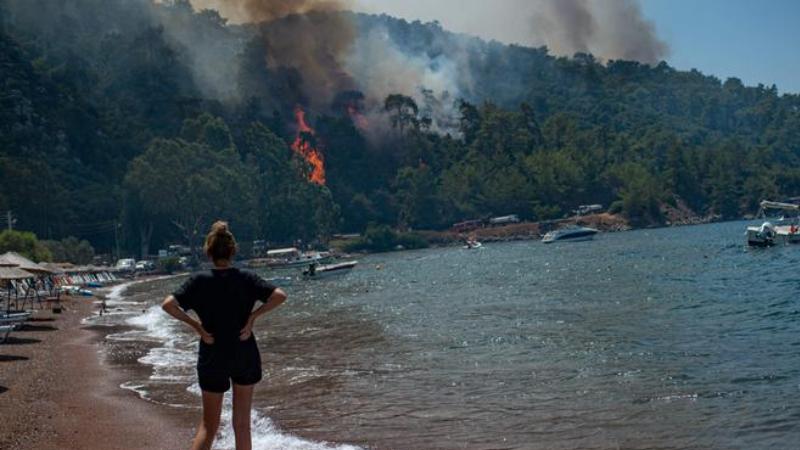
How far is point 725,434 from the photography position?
1738 cm

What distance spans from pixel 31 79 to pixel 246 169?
46920mm

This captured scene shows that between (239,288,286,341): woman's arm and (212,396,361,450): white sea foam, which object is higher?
(239,288,286,341): woman's arm

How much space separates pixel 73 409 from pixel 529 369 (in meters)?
13.2

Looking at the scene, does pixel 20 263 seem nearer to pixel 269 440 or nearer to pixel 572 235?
pixel 269 440

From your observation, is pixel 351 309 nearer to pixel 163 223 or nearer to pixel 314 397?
pixel 314 397

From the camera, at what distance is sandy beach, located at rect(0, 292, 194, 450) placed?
17.8 metres

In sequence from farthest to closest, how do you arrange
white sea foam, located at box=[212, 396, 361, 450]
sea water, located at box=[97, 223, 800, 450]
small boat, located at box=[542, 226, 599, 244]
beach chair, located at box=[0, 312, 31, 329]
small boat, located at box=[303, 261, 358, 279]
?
small boat, located at box=[542, 226, 599, 244], small boat, located at box=[303, 261, 358, 279], beach chair, located at box=[0, 312, 31, 329], sea water, located at box=[97, 223, 800, 450], white sea foam, located at box=[212, 396, 361, 450]

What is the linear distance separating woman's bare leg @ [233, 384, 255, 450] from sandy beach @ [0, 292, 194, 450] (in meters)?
6.66

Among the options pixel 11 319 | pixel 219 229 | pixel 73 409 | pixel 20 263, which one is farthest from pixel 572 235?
pixel 219 229

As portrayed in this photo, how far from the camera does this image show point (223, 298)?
35.0ft

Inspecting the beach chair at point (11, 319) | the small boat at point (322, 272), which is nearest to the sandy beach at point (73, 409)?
the beach chair at point (11, 319)

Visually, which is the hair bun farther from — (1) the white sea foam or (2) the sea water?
(2) the sea water

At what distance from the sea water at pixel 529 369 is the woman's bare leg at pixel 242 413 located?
608cm

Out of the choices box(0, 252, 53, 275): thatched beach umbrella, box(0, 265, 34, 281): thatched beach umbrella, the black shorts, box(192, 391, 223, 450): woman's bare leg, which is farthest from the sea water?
the black shorts
